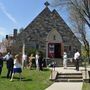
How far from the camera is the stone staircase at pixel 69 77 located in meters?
26.2

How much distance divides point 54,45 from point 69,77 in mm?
21621

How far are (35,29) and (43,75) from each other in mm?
21466

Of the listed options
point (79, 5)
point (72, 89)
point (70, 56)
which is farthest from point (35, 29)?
point (72, 89)

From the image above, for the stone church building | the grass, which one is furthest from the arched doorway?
the grass

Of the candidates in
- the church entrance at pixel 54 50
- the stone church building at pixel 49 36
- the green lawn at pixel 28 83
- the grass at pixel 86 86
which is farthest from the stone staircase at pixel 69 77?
the church entrance at pixel 54 50

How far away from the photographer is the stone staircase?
26.2m

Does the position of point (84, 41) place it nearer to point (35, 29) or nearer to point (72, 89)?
point (35, 29)

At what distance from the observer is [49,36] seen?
4878 centimetres

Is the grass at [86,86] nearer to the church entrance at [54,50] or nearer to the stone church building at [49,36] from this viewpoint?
the stone church building at [49,36]

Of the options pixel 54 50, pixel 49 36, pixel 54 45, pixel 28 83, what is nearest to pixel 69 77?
pixel 28 83

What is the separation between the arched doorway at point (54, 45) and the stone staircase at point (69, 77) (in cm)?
2041

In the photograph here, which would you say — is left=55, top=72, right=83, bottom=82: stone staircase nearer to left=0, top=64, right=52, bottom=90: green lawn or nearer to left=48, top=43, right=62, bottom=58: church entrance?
left=0, top=64, right=52, bottom=90: green lawn

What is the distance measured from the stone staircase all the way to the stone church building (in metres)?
19.9

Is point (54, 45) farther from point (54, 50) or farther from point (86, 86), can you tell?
point (86, 86)
